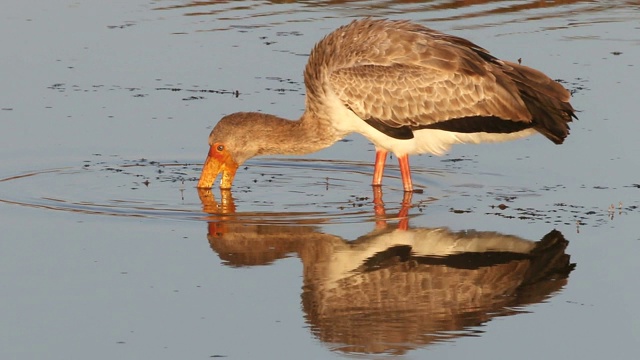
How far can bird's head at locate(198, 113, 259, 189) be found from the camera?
13.0m

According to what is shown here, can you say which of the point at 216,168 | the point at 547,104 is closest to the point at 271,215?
the point at 216,168

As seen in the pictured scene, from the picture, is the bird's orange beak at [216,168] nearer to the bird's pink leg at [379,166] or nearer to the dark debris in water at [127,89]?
the bird's pink leg at [379,166]

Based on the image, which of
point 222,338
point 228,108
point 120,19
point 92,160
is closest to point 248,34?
point 120,19

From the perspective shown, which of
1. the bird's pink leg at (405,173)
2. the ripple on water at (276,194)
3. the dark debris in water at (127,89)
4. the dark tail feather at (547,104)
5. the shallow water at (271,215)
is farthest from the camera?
the dark debris in water at (127,89)

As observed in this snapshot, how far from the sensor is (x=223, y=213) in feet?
39.6

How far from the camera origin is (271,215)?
472 inches

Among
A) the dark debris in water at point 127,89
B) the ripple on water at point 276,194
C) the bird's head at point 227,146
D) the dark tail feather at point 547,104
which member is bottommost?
the ripple on water at point 276,194

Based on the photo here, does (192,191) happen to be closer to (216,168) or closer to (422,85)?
(216,168)

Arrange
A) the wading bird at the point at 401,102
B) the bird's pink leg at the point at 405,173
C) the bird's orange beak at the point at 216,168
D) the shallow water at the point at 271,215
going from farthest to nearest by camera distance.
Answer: the bird's orange beak at the point at 216,168 < the bird's pink leg at the point at 405,173 < the wading bird at the point at 401,102 < the shallow water at the point at 271,215

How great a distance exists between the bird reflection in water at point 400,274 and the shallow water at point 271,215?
0.07 ft

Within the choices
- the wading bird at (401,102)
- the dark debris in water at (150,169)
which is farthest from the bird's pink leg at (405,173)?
the dark debris in water at (150,169)

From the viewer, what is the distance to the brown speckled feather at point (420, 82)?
41.5 feet

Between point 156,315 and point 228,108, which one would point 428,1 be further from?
point 156,315

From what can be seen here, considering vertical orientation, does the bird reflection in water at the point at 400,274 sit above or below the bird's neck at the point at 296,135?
below
